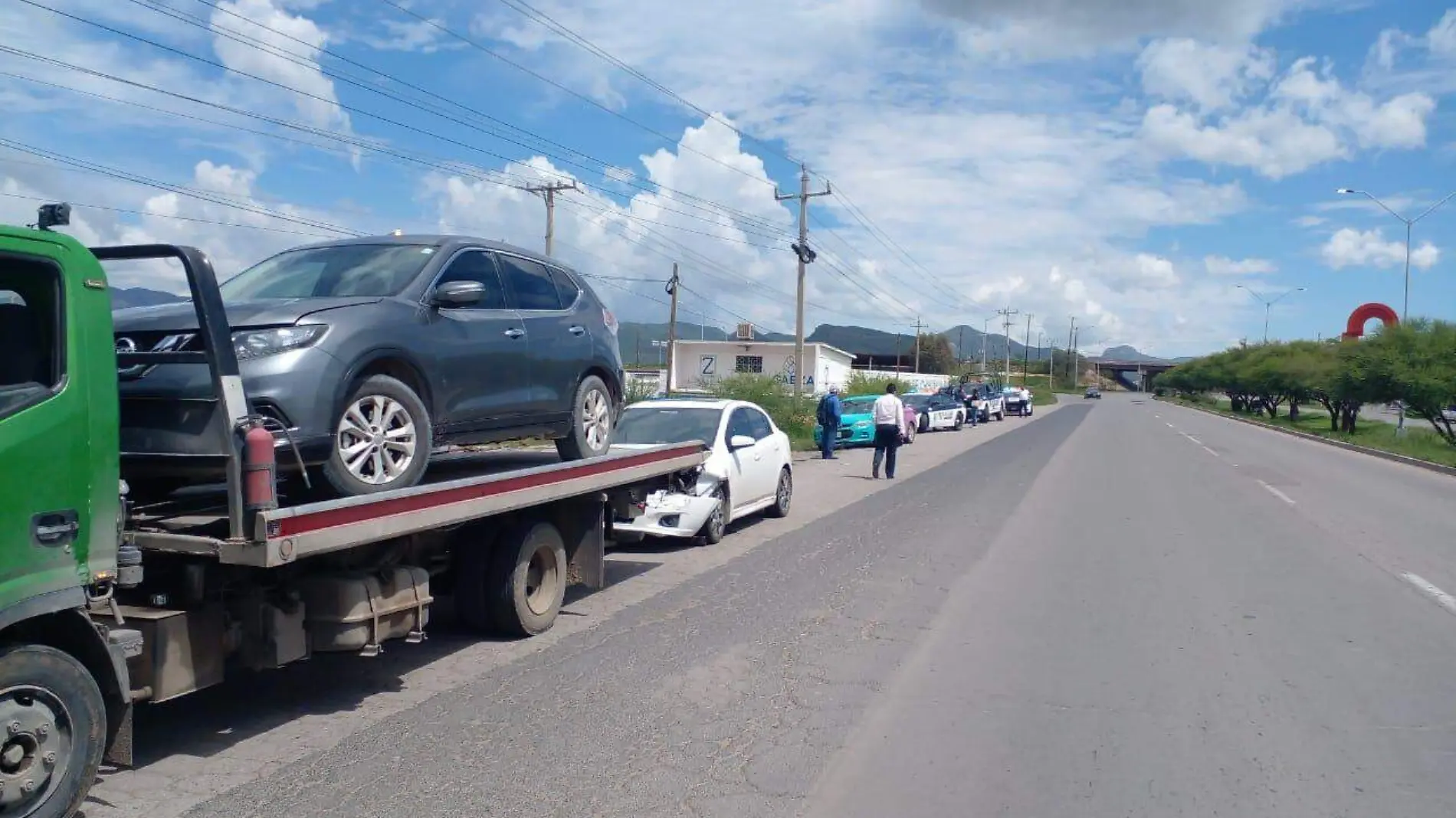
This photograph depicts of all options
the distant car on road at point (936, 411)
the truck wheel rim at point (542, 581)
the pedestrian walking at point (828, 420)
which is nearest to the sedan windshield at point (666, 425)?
the truck wheel rim at point (542, 581)

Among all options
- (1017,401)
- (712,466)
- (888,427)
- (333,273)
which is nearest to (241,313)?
(333,273)

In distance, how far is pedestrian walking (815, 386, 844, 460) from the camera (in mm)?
24031

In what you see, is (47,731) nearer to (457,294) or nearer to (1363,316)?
(457,294)

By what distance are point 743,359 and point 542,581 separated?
209 ft

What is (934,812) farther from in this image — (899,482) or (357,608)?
(899,482)

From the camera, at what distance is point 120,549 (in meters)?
4.60

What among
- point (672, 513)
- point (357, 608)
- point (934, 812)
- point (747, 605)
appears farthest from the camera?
point (672, 513)

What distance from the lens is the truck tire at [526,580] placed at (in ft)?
24.4

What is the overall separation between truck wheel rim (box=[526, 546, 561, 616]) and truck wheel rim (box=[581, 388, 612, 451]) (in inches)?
39.3

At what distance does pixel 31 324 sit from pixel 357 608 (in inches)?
85.3

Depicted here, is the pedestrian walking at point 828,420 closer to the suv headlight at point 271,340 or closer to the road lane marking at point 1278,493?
the road lane marking at point 1278,493

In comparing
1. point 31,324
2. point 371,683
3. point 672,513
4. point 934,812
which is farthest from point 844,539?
point 31,324

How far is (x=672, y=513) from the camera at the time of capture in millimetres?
11477

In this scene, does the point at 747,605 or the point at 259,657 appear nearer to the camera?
the point at 259,657
